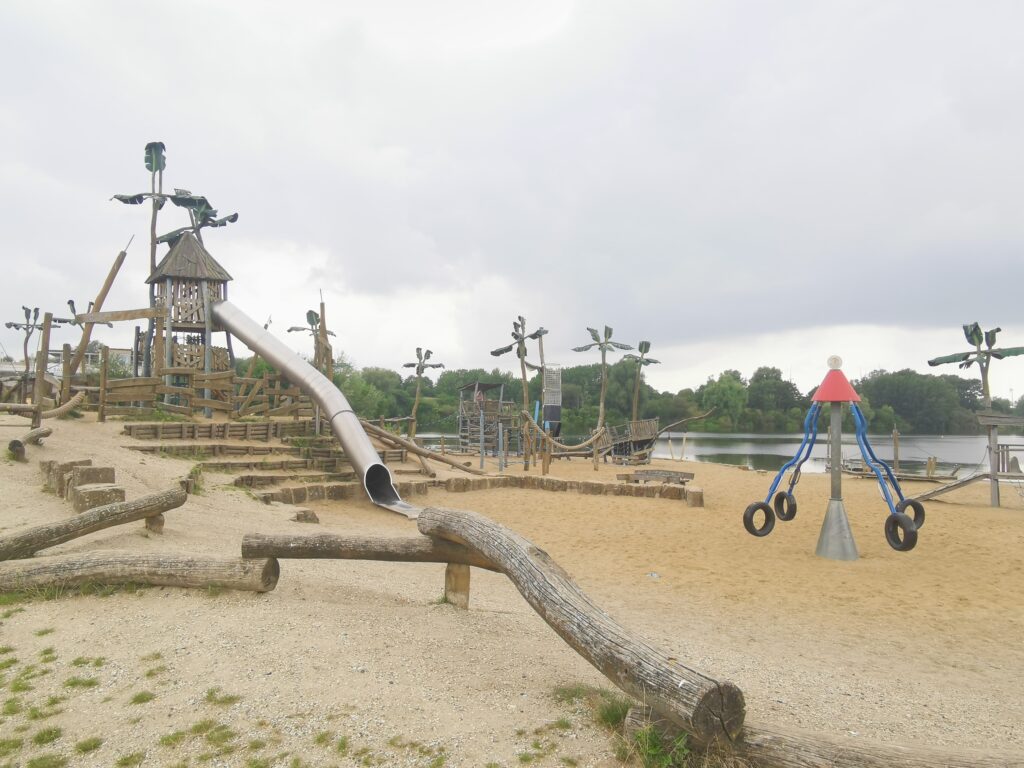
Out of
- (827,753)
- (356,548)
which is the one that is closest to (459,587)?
(356,548)

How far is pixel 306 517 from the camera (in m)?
11.0

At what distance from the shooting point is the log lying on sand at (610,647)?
2.96m

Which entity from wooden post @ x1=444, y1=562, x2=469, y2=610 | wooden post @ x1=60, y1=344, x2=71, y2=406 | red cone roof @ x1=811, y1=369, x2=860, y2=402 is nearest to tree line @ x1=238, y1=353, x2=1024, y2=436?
wooden post @ x1=60, y1=344, x2=71, y2=406

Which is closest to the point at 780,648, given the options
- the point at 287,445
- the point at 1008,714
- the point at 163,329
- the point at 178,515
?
the point at 1008,714

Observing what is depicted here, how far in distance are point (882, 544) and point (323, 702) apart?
1130 centimetres

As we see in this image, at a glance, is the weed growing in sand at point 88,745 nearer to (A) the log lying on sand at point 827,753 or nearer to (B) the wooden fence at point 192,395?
(A) the log lying on sand at point 827,753

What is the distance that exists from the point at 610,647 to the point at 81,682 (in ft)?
10.4

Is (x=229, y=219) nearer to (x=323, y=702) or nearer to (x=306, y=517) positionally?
(x=306, y=517)

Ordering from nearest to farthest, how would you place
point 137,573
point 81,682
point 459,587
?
point 81,682 → point 137,573 → point 459,587

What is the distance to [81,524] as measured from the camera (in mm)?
6172

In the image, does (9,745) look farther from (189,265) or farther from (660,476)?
(189,265)

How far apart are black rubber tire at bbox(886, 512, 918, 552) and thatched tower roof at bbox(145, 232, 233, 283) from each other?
2148 centimetres

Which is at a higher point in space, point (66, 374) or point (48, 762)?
point (66, 374)

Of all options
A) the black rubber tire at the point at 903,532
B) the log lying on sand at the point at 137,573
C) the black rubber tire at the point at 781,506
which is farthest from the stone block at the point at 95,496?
the black rubber tire at the point at 903,532
